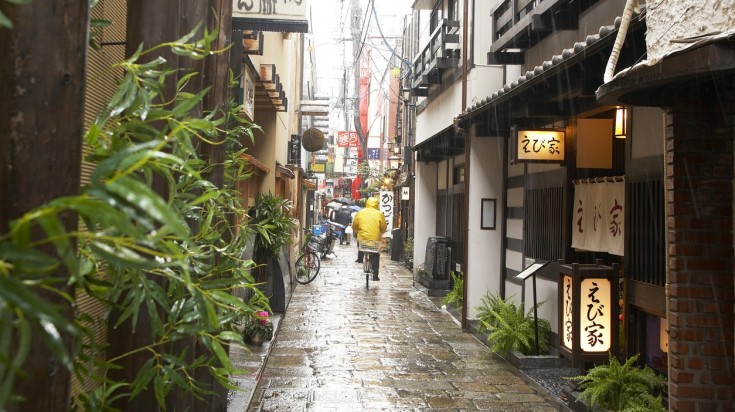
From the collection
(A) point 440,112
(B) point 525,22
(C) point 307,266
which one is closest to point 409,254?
(C) point 307,266

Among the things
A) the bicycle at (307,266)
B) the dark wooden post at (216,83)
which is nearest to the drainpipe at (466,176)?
the bicycle at (307,266)

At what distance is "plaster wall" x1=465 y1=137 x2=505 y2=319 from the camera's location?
46.6 feet

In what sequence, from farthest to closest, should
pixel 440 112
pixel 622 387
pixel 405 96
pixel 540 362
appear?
1. pixel 405 96
2. pixel 440 112
3. pixel 540 362
4. pixel 622 387

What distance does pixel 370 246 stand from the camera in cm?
2109

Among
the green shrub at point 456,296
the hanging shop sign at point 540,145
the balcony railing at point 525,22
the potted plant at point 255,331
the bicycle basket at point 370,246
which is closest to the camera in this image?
the balcony railing at point 525,22

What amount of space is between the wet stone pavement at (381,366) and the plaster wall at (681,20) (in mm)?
4953

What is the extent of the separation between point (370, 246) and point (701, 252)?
15473 mm

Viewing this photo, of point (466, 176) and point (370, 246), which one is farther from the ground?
point (466, 176)

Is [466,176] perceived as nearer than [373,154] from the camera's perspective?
Yes

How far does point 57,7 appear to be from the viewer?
1966 millimetres

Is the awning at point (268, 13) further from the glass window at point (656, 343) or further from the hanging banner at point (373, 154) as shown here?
the hanging banner at point (373, 154)

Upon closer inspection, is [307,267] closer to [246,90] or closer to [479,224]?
[479,224]

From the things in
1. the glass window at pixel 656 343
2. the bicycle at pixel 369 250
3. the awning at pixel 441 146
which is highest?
the awning at pixel 441 146

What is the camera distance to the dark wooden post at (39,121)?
1.87 meters
